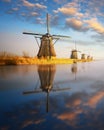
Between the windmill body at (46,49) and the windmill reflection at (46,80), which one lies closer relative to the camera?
the windmill reflection at (46,80)

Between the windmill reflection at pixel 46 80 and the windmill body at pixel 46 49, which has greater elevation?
the windmill body at pixel 46 49

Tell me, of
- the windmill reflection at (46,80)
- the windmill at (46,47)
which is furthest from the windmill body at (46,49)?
the windmill reflection at (46,80)

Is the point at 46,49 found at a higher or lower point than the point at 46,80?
higher

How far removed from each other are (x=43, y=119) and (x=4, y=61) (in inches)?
941

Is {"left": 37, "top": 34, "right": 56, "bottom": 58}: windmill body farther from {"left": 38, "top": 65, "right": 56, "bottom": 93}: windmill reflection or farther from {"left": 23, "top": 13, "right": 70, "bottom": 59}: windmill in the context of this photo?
{"left": 38, "top": 65, "right": 56, "bottom": 93}: windmill reflection

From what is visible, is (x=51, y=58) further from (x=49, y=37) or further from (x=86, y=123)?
(x=86, y=123)

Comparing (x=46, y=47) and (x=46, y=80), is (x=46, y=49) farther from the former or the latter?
(x=46, y=80)

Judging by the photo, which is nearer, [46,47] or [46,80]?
[46,80]

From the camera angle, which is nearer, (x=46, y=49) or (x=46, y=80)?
(x=46, y=80)

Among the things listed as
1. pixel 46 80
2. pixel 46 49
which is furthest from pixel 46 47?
pixel 46 80

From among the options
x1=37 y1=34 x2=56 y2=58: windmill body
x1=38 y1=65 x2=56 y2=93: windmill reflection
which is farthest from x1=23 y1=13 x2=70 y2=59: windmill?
x1=38 y1=65 x2=56 y2=93: windmill reflection

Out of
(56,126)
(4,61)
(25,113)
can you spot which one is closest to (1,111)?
(25,113)

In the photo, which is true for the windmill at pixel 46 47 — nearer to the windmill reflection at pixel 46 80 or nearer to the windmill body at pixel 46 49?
the windmill body at pixel 46 49

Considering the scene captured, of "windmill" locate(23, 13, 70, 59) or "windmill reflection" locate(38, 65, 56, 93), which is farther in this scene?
"windmill" locate(23, 13, 70, 59)
